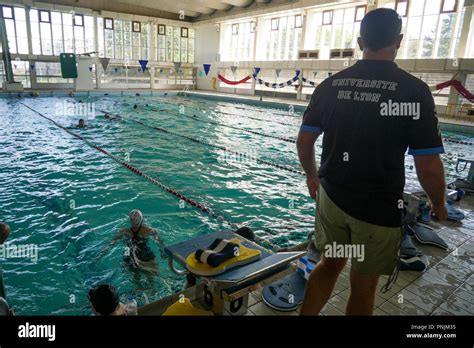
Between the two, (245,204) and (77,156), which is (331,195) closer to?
(245,204)

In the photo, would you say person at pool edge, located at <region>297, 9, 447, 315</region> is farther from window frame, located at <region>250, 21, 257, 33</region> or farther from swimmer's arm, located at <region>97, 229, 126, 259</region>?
window frame, located at <region>250, 21, 257, 33</region>

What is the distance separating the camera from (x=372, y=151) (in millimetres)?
1452

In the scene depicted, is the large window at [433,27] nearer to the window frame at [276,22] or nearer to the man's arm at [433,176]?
the window frame at [276,22]

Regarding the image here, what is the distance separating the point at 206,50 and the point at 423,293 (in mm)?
28788

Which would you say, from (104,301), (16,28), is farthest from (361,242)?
(16,28)

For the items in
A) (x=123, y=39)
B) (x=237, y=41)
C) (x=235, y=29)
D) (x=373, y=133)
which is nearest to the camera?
(x=373, y=133)

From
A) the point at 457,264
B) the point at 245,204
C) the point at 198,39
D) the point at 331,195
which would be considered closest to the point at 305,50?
the point at 198,39

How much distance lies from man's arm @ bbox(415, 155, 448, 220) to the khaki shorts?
209 mm

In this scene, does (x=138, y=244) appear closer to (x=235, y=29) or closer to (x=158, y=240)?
(x=158, y=240)

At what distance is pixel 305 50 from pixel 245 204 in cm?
1802

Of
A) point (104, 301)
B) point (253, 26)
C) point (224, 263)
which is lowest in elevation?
point (104, 301)

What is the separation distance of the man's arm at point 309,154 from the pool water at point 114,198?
2.02 metres

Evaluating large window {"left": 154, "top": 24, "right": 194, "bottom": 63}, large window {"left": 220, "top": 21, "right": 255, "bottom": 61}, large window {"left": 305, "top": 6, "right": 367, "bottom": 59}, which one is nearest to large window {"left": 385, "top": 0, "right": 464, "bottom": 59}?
large window {"left": 305, "top": 6, "right": 367, "bottom": 59}
